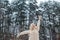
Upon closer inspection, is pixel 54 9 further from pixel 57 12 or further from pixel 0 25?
pixel 0 25

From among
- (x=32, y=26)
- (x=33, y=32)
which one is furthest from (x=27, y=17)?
(x=33, y=32)

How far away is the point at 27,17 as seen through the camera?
371cm

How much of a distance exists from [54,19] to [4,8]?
1.28m

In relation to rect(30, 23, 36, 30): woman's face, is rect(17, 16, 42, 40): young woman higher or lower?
lower

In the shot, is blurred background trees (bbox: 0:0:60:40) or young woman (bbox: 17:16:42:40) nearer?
young woman (bbox: 17:16:42:40)

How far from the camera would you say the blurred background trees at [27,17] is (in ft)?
12.0

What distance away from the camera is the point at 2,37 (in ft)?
11.9

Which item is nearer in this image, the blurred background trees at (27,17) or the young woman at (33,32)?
the young woman at (33,32)

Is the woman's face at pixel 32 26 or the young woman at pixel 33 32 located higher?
the woman's face at pixel 32 26

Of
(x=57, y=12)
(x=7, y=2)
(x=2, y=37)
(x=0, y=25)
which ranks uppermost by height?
(x=7, y=2)

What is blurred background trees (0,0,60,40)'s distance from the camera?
365 centimetres

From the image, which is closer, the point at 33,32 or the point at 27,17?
the point at 33,32

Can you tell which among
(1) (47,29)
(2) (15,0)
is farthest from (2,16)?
(1) (47,29)

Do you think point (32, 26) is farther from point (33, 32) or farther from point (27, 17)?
point (27, 17)
